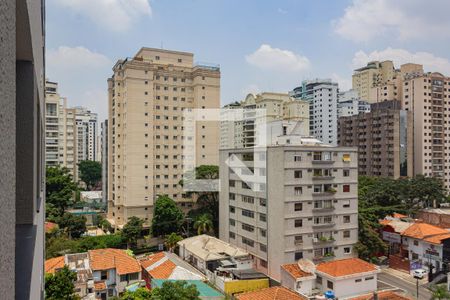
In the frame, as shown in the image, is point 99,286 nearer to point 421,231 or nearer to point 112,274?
point 112,274

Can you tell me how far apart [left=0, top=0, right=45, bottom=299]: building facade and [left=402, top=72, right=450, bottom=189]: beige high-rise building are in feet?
145

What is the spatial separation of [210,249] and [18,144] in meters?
16.9

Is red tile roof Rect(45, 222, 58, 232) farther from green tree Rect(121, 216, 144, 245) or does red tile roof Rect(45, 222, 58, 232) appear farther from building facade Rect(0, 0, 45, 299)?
building facade Rect(0, 0, 45, 299)

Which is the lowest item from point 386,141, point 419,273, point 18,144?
point 419,273

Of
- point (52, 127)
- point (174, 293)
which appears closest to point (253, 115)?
point (52, 127)

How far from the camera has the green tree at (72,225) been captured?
882 inches

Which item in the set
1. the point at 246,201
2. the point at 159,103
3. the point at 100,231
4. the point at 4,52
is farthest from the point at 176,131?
the point at 4,52

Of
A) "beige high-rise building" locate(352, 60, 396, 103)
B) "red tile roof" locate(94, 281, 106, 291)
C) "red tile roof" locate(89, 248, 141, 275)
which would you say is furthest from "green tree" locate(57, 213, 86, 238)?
"beige high-rise building" locate(352, 60, 396, 103)

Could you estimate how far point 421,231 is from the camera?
19.4m

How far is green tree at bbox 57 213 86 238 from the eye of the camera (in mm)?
22391

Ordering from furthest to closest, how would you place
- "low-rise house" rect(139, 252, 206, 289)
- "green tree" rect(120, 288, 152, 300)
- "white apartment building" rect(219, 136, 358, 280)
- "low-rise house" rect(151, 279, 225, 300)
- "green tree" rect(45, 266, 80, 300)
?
"white apartment building" rect(219, 136, 358, 280), "low-rise house" rect(139, 252, 206, 289), "low-rise house" rect(151, 279, 225, 300), "green tree" rect(120, 288, 152, 300), "green tree" rect(45, 266, 80, 300)

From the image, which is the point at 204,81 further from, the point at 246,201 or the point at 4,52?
the point at 4,52

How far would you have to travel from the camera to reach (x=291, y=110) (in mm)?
47750

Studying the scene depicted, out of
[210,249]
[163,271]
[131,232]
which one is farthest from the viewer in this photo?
[131,232]
